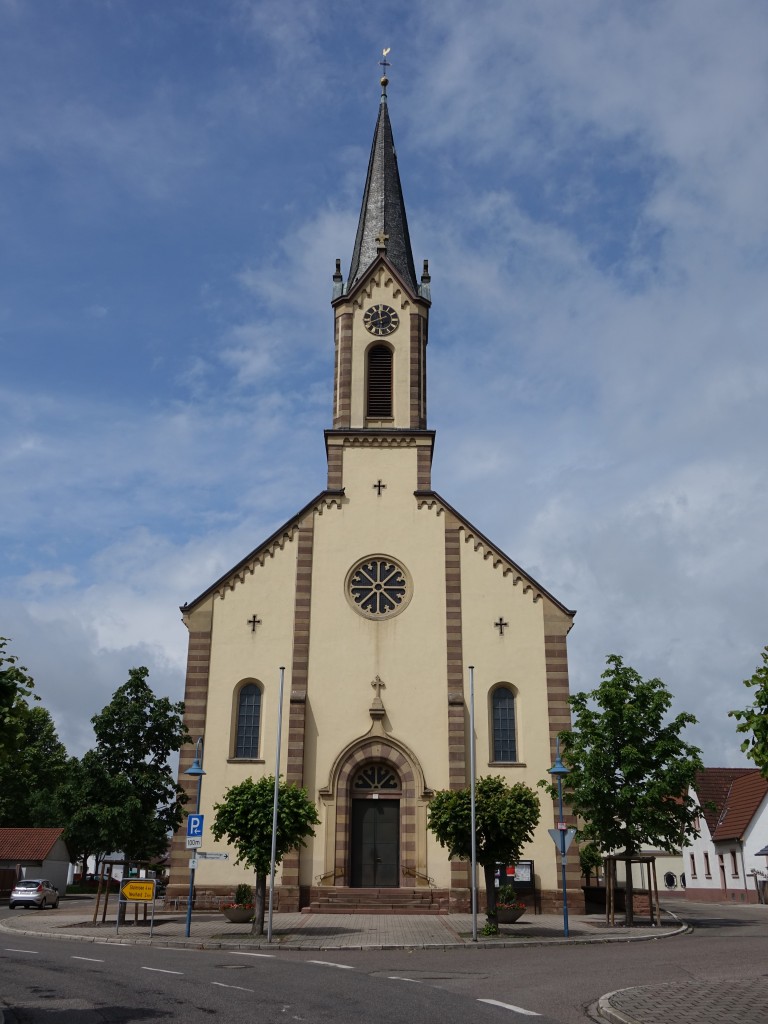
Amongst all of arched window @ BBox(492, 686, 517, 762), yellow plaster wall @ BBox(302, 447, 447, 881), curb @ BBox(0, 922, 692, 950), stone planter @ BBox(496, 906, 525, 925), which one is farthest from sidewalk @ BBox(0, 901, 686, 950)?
arched window @ BBox(492, 686, 517, 762)

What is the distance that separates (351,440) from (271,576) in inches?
250

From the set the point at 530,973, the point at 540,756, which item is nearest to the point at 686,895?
the point at 540,756

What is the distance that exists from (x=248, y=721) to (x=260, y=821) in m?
8.22

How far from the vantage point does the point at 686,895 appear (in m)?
59.5

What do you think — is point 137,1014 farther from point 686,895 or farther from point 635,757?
point 686,895

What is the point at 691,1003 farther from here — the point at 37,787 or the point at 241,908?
the point at 37,787

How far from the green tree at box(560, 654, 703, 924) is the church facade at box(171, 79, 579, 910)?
351 centimetres

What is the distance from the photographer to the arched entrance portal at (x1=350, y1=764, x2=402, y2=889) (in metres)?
32.0

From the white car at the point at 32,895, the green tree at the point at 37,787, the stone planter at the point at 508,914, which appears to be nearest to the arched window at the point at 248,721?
the stone planter at the point at 508,914

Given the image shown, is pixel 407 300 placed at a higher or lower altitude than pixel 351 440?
higher

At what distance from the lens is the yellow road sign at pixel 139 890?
86.9 feet

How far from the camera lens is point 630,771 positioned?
28469mm

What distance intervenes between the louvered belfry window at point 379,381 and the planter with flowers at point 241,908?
18.2 meters

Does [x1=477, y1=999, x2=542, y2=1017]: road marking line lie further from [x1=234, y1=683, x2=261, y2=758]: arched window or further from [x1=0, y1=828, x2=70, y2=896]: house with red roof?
[x1=0, y1=828, x2=70, y2=896]: house with red roof
